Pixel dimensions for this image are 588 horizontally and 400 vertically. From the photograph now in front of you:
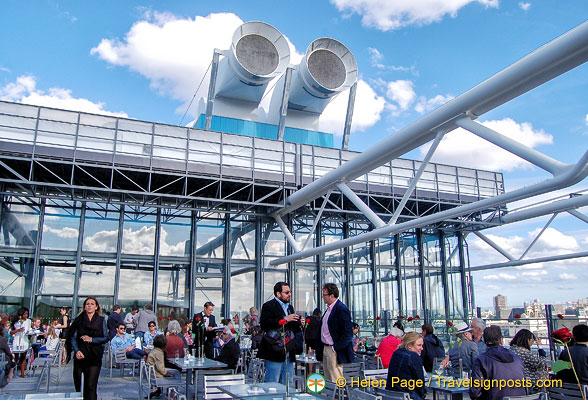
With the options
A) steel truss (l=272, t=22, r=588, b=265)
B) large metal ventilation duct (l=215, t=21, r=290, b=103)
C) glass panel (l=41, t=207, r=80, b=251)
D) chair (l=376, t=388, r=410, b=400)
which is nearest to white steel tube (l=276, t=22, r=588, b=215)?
steel truss (l=272, t=22, r=588, b=265)

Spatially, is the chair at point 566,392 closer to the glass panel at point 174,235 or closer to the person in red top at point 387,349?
the person in red top at point 387,349

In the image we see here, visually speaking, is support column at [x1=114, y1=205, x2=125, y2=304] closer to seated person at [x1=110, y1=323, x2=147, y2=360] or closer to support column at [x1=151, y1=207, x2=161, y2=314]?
support column at [x1=151, y1=207, x2=161, y2=314]

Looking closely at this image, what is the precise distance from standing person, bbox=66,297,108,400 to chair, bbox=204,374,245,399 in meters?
1.67

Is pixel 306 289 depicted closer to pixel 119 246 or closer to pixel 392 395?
pixel 119 246

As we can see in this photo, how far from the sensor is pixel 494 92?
8.61m

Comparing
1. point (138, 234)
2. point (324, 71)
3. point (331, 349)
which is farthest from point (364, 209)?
point (324, 71)

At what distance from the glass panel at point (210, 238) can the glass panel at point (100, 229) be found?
282cm

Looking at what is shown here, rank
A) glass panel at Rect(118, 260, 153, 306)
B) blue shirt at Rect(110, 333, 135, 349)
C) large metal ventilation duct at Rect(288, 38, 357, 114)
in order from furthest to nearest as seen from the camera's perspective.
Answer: large metal ventilation duct at Rect(288, 38, 357, 114) < glass panel at Rect(118, 260, 153, 306) < blue shirt at Rect(110, 333, 135, 349)

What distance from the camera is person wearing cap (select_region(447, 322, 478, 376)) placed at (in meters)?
8.07

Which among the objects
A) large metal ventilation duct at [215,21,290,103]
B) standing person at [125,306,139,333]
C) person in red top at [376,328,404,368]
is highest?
large metal ventilation duct at [215,21,290,103]

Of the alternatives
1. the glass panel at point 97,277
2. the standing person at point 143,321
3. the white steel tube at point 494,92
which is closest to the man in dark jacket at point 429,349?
the white steel tube at point 494,92

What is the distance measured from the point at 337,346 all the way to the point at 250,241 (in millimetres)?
11755

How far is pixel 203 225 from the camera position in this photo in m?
17.3

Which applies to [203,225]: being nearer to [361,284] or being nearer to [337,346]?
[361,284]
